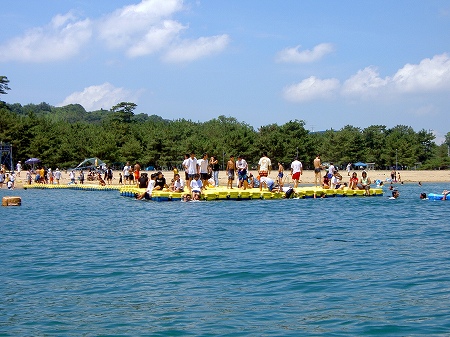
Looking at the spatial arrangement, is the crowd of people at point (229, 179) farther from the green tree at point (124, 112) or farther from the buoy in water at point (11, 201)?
the green tree at point (124, 112)

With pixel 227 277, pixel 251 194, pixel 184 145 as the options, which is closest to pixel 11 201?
pixel 251 194

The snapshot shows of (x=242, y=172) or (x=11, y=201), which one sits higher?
(x=242, y=172)

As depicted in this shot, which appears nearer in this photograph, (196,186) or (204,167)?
(196,186)

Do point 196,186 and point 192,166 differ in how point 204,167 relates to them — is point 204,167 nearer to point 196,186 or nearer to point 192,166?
point 192,166

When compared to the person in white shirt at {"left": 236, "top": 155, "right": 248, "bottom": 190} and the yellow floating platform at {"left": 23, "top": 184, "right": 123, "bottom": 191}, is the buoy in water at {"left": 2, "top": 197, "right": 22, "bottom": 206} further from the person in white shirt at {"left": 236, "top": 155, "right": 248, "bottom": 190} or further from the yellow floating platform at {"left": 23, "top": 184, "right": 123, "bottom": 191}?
the yellow floating platform at {"left": 23, "top": 184, "right": 123, "bottom": 191}

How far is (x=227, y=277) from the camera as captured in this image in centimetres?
1072

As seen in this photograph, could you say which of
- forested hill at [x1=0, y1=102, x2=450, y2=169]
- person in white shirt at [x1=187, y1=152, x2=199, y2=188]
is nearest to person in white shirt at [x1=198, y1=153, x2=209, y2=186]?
person in white shirt at [x1=187, y1=152, x2=199, y2=188]

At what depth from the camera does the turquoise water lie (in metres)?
7.94

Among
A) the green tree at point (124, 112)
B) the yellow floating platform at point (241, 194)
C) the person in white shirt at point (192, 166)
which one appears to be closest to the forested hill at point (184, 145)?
the green tree at point (124, 112)

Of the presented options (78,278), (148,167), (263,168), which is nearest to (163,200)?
(263,168)

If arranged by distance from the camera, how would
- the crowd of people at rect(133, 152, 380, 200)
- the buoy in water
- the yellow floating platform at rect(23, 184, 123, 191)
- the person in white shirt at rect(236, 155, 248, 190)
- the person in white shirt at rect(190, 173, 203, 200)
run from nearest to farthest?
the person in white shirt at rect(190, 173, 203, 200) → the crowd of people at rect(133, 152, 380, 200) → the person in white shirt at rect(236, 155, 248, 190) → the buoy in water → the yellow floating platform at rect(23, 184, 123, 191)

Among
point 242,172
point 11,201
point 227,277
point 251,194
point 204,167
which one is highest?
point 204,167

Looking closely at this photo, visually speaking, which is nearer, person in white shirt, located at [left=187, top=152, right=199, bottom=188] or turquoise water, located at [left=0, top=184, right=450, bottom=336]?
turquoise water, located at [left=0, top=184, right=450, bottom=336]

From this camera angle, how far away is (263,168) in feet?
88.0
